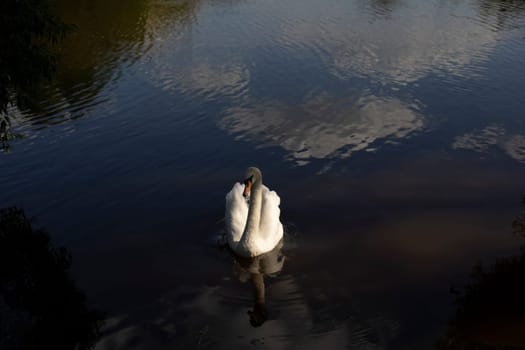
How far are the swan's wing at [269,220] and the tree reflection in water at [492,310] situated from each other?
14.2ft

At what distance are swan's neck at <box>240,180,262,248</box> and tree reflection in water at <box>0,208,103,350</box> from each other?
361cm

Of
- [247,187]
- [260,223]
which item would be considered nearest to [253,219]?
[260,223]

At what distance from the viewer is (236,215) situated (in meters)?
13.3

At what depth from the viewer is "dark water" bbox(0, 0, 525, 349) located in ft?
37.9

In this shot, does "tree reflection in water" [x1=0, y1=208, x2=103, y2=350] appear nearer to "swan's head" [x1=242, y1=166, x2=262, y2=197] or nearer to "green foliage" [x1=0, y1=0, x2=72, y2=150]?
"green foliage" [x1=0, y1=0, x2=72, y2=150]

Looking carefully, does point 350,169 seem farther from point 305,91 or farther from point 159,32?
point 159,32

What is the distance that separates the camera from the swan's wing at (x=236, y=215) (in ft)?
43.3

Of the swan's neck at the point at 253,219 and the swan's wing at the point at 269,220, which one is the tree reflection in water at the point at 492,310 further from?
the swan's neck at the point at 253,219

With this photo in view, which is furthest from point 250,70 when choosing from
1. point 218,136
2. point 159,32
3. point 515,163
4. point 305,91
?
point 515,163

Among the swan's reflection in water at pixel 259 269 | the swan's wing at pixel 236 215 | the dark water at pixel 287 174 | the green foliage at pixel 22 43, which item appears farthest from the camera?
the swan's wing at pixel 236 215

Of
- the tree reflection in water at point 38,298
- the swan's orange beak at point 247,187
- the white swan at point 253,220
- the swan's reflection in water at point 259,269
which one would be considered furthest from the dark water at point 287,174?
the swan's orange beak at point 247,187

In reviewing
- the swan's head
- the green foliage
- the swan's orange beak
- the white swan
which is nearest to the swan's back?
the white swan

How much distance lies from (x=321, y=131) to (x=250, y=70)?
28.3ft

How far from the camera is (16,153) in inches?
741
